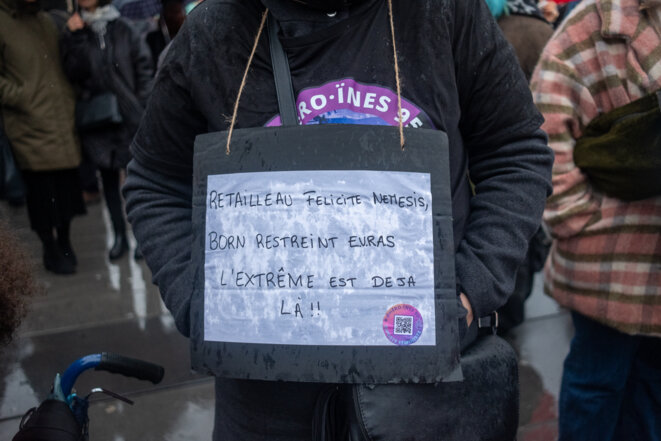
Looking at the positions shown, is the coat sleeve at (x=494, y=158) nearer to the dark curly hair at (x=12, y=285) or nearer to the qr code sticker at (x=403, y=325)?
the qr code sticker at (x=403, y=325)

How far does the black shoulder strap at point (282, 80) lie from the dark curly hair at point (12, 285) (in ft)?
2.59

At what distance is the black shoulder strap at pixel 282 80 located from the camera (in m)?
1.38

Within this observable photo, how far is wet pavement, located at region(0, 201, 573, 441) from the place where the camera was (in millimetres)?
3338

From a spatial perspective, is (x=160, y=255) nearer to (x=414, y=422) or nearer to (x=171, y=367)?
(x=414, y=422)

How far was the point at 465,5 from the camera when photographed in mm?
1459

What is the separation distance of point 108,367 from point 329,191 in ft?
3.43

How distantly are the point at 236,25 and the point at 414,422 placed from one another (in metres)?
0.84

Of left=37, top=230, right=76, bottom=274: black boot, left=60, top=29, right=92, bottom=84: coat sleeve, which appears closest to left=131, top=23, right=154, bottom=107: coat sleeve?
left=60, top=29, right=92, bottom=84: coat sleeve

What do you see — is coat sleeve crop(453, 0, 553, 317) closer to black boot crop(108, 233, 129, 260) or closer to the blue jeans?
the blue jeans

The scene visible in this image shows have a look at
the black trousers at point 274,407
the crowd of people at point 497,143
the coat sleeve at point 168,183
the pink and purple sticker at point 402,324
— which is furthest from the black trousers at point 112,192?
the pink and purple sticker at point 402,324

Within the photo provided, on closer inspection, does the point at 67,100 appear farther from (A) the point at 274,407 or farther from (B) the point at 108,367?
(A) the point at 274,407

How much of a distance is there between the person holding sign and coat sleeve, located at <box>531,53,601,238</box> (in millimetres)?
776

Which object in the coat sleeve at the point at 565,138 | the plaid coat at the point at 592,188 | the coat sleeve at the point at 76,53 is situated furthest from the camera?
the coat sleeve at the point at 76,53

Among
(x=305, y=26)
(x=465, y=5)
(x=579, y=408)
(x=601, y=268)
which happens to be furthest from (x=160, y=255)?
(x=579, y=408)
